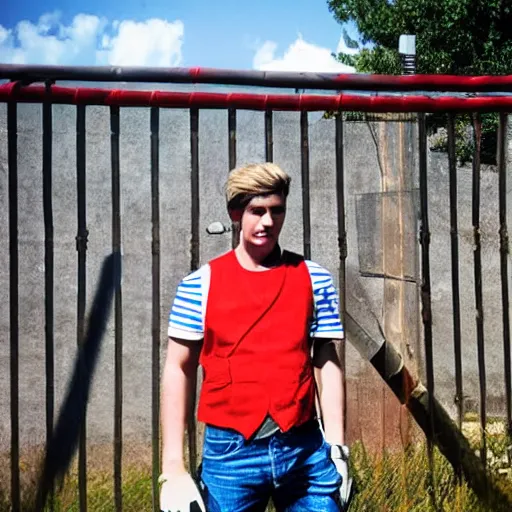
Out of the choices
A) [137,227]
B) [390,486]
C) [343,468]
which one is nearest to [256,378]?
[343,468]

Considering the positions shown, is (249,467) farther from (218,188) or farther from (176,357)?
(218,188)

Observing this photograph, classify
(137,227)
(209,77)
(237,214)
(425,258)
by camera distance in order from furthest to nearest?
(137,227) → (425,258) → (209,77) → (237,214)

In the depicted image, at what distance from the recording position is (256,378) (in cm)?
209

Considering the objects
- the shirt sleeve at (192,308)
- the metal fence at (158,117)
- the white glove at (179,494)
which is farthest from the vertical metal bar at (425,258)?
the white glove at (179,494)

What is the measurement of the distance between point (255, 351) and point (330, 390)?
0.83 feet

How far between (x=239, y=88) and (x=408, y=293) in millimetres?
1923

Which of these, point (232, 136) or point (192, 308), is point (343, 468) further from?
point (232, 136)

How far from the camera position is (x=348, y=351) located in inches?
178

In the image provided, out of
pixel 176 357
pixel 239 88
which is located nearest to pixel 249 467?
pixel 176 357

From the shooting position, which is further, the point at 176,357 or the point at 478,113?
the point at 478,113

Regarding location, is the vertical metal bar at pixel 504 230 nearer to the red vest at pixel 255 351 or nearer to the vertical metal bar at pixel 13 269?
the red vest at pixel 255 351

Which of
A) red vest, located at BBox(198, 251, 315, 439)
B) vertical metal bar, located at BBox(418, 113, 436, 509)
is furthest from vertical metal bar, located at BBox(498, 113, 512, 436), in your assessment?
red vest, located at BBox(198, 251, 315, 439)

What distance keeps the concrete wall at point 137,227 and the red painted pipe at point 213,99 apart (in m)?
1.21

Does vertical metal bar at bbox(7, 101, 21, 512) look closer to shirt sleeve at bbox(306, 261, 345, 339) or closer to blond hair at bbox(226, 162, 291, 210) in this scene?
blond hair at bbox(226, 162, 291, 210)
